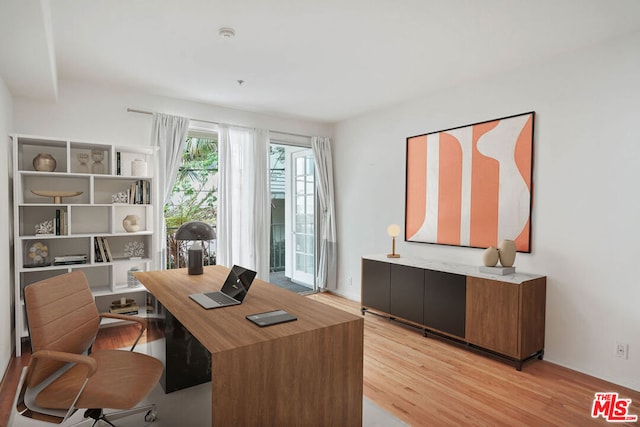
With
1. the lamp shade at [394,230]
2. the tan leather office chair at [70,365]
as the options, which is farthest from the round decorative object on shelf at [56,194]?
the lamp shade at [394,230]

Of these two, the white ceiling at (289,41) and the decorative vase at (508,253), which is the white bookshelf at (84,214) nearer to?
the white ceiling at (289,41)

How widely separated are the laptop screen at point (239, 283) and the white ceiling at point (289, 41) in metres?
1.69

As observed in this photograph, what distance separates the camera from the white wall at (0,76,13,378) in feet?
9.55

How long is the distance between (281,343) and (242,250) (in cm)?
329

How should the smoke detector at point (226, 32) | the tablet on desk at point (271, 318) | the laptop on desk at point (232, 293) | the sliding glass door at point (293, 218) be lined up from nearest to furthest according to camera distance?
the tablet on desk at point (271, 318), the laptop on desk at point (232, 293), the smoke detector at point (226, 32), the sliding glass door at point (293, 218)

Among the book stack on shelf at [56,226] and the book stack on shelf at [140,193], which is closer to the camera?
the book stack on shelf at [56,226]

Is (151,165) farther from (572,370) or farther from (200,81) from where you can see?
(572,370)

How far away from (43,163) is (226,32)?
7.21 ft

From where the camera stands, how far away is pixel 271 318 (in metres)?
1.88

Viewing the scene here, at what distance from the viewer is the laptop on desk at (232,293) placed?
2150mm

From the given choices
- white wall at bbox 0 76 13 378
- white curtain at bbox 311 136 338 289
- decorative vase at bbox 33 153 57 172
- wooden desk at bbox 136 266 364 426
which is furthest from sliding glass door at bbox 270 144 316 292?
wooden desk at bbox 136 266 364 426

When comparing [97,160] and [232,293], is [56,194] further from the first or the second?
[232,293]

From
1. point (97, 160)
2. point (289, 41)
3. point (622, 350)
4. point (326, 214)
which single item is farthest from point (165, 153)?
point (622, 350)

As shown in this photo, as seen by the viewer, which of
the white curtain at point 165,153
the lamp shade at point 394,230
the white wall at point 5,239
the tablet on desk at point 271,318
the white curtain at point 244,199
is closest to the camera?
the tablet on desk at point 271,318
